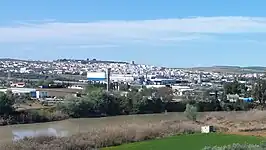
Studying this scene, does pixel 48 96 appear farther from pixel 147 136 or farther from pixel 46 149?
pixel 46 149

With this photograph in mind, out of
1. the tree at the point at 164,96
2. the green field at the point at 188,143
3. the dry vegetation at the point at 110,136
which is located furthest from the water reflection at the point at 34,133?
the tree at the point at 164,96

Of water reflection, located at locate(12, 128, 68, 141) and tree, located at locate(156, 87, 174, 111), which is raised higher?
tree, located at locate(156, 87, 174, 111)

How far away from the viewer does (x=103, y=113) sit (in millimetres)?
64500

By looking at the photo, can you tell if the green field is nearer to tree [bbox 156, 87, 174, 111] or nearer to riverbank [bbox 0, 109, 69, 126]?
riverbank [bbox 0, 109, 69, 126]

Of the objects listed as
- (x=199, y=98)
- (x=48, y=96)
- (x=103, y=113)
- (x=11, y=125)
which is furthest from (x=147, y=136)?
(x=48, y=96)

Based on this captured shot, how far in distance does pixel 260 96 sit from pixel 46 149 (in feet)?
197

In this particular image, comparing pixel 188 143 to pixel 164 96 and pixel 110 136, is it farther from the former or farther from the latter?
pixel 164 96

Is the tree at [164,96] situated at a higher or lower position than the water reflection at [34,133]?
higher

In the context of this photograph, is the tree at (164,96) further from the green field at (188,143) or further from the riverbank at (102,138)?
the green field at (188,143)

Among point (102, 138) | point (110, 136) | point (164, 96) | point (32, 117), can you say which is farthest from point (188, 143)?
point (164, 96)

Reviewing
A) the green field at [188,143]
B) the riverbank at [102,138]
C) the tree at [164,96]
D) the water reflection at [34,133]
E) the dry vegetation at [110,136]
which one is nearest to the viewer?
the riverbank at [102,138]

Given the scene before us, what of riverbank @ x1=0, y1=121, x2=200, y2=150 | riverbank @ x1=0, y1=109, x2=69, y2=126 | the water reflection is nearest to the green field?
riverbank @ x1=0, y1=121, x2=200, y2=150

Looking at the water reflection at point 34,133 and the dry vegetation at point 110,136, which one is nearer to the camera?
the dry vegetation at point 110,136

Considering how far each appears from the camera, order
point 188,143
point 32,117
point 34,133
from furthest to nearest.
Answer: point 32,117 < point 34,133 < point 188,143
